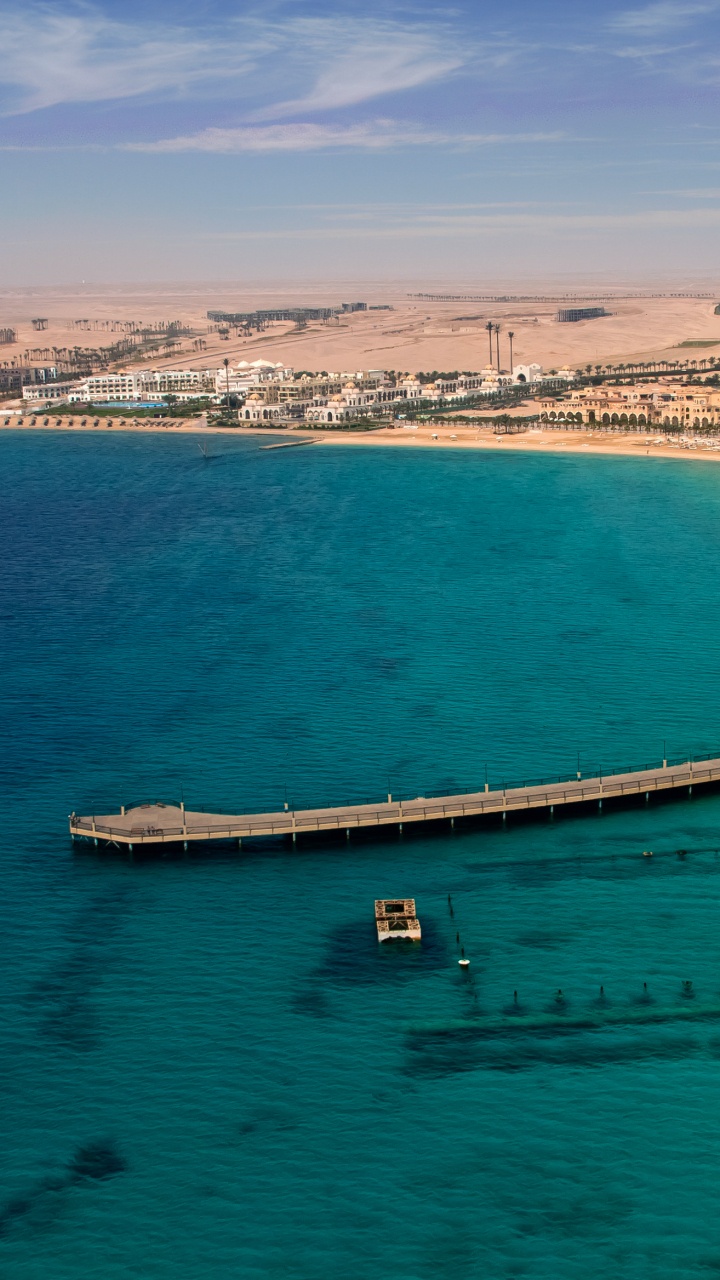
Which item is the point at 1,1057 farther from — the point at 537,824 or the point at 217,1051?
the point at 537,824

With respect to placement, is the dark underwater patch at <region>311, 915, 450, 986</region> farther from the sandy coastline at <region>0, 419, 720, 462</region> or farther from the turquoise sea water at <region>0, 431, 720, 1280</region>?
the sandy coastline at <region>0, 419, 720, 462</region>

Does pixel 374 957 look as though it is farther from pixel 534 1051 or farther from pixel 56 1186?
pixel 56 1186

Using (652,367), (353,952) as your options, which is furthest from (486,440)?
(353,952)

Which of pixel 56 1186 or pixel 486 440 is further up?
pixel 486 440

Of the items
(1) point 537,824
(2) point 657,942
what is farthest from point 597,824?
(2) point 657,942

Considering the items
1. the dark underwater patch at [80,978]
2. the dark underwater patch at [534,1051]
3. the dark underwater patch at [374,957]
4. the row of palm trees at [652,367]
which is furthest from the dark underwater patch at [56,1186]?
the row of palm trees at [652,367]
